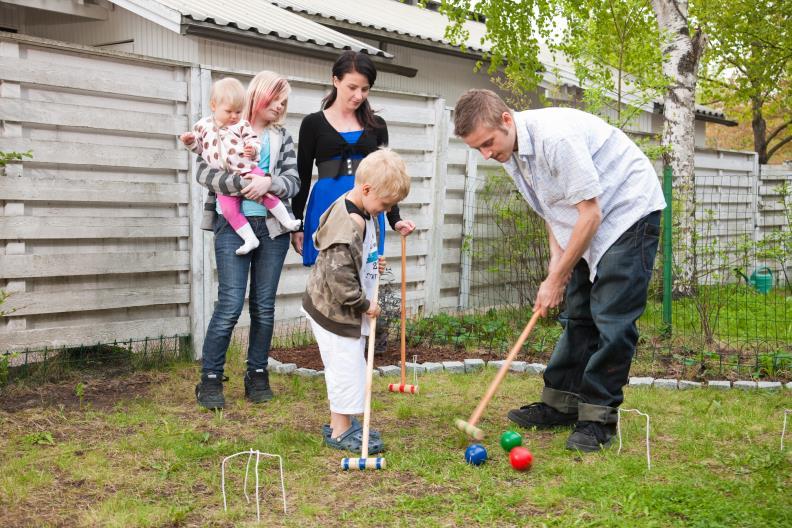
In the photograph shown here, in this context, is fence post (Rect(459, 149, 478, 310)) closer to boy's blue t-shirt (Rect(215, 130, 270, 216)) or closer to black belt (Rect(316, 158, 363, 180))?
black belt (Rect(316, 158, 363, 180))

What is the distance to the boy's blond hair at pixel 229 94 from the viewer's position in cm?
450

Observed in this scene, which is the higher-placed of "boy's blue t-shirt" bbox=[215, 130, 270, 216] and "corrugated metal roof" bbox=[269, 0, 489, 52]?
"corrugated metal roof" bbox=[269, 0, 489, 52]

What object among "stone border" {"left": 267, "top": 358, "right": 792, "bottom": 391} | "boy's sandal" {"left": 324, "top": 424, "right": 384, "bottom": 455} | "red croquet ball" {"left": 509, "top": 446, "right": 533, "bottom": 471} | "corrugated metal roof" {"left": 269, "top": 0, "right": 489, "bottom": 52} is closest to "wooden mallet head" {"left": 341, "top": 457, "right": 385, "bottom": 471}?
"boy's sandal" {"left": 324, "top": 424, "right": 384, "bottom": 455}

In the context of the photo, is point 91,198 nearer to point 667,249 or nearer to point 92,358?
point 92,358

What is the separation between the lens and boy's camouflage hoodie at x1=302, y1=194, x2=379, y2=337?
148 inches

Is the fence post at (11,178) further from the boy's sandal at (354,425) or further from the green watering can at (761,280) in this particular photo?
the green watering can at (761,280)

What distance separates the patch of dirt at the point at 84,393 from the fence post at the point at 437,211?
120 inches

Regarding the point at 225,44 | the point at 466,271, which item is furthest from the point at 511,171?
the point at 225,44

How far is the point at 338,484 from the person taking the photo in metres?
3.53

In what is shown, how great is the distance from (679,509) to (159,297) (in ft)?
12.5

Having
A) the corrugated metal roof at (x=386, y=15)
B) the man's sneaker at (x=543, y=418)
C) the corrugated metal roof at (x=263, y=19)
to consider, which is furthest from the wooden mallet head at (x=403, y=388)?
the corrugated metal roof at (x=386, y=15)

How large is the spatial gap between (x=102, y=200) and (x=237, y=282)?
1348 millimetres

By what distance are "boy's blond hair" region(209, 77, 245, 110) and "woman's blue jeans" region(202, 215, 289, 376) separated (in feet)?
2.05

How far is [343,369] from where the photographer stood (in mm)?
3896
